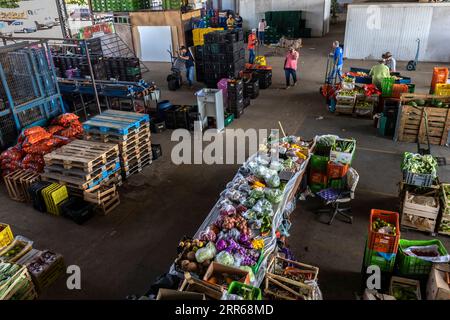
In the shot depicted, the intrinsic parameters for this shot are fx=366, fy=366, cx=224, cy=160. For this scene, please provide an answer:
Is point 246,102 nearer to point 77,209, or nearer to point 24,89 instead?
point 24,89

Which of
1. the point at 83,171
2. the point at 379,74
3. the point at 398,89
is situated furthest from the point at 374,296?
the point at 379,74

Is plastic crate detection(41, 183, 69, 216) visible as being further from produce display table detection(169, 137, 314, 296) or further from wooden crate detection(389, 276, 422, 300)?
wooden crate detection(389, 276, 422, 300)

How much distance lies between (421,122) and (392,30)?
10.5m

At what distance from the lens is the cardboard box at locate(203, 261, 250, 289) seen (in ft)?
16.3

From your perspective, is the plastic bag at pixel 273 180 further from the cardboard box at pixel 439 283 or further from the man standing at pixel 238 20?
the man standing at pixel 238 20

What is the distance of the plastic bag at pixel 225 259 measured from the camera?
207 inches

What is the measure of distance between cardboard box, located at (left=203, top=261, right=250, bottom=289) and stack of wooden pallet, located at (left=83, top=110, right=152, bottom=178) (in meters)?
5.18

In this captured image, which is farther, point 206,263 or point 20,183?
point 20,183

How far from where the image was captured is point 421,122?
10.8 m

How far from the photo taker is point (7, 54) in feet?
35.2

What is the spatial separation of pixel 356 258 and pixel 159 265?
3.67m

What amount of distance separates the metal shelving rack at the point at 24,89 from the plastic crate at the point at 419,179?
34.7 feet

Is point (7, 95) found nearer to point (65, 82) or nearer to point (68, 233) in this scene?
point (65, 82)

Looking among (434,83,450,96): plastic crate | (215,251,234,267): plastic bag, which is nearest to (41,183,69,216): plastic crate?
(215,251,234,267): plastic bag
